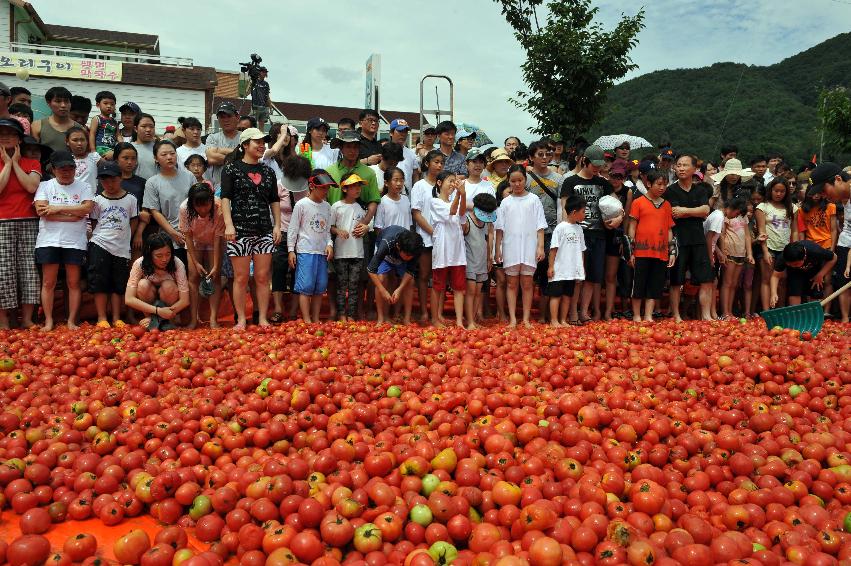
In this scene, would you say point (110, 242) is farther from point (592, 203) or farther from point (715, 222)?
point (715, 222)

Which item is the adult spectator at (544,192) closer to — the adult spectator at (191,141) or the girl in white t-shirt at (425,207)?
the girl in white t-shirt at (425,207)

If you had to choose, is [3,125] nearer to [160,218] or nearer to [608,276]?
[160,218]

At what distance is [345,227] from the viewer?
7.62 metres

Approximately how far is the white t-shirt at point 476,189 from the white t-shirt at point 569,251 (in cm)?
111

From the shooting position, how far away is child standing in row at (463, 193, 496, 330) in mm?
7883

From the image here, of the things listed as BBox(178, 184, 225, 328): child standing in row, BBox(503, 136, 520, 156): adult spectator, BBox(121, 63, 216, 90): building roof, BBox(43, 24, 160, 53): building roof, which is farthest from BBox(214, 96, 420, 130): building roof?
BBox(178, 184, 225, 328): child standing in row

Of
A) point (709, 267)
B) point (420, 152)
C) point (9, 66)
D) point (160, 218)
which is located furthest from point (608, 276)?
point (9, 66)

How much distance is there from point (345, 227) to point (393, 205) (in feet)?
2.56

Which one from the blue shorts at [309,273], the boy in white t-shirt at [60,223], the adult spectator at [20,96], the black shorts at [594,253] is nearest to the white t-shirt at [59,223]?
the boy in white t-shirt at [60,223]

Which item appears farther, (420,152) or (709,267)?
(420,152)

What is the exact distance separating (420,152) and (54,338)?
7.14 metres

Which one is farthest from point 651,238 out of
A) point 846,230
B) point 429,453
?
point 429,453

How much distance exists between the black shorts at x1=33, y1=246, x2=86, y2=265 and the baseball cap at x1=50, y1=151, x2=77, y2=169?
95cm

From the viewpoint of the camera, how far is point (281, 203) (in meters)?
7.98
